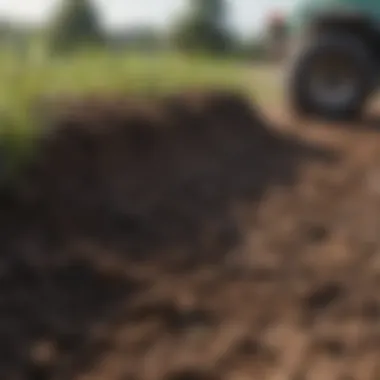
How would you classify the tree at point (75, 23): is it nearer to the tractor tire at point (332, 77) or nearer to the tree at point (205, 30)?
the tree at point (205, 30)

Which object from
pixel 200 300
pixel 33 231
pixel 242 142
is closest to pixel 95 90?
pixel 242 142

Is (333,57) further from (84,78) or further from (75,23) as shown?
(75,23)

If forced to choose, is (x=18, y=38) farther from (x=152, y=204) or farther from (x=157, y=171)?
(x=152, y=204)

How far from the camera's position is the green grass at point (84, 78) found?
13.4 ft

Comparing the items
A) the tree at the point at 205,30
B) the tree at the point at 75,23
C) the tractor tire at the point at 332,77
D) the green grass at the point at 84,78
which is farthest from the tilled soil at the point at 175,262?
the tree at the point at 205,30

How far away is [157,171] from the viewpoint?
5.20m

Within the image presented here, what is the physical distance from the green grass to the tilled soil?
0.72 feet

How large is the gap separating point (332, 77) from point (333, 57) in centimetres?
21

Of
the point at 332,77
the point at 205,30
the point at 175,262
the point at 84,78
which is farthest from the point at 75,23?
the point at 175,262

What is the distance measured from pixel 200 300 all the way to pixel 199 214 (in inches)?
51.9

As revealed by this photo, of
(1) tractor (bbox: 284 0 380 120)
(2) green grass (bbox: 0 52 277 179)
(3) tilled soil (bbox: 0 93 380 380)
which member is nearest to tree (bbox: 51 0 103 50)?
(2) green grass (bbox: 0 52 277 179)

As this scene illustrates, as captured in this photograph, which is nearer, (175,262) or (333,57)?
(175,262)

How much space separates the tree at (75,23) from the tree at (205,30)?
1.64 metres

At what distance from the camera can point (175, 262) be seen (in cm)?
363
